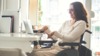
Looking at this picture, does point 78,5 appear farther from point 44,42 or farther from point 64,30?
point 44,42

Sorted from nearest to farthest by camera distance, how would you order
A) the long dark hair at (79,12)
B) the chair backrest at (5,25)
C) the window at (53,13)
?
the chair backrest at (5,25), the long dark hair at (79,12), the window at (53,13)

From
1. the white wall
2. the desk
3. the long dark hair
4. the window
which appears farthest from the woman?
the window

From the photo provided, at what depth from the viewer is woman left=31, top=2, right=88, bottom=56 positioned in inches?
99.6

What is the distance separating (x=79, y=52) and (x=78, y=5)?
27.3 inches

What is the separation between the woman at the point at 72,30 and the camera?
2.53 meters

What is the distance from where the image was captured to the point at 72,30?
2789 millimetres

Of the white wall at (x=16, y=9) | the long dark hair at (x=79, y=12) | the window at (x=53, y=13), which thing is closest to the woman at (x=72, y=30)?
the long dark hair at (x=79, y=12)

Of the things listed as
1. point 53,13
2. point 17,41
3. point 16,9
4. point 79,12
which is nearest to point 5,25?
point 16,9

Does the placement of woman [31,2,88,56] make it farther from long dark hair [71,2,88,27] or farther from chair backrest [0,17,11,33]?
chair backrest [0,17,11,33]

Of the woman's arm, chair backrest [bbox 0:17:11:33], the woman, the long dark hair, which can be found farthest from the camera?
the long dark hair

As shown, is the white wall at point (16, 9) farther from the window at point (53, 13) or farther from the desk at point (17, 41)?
the desk at point (17, 41)

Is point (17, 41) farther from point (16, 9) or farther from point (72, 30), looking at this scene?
point (16, 9)

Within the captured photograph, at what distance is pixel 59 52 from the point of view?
2.42 m

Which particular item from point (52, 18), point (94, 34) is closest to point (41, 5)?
point (52, 18)
